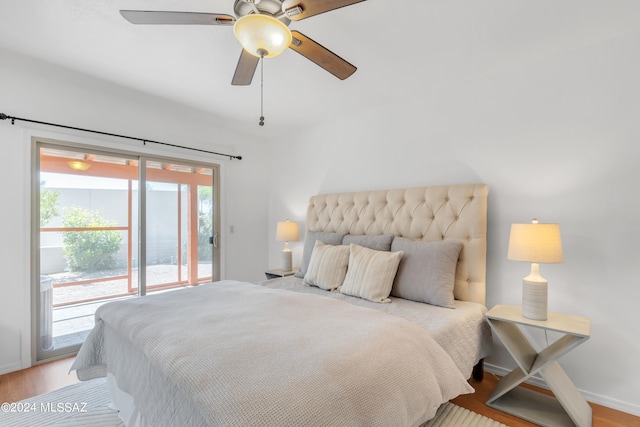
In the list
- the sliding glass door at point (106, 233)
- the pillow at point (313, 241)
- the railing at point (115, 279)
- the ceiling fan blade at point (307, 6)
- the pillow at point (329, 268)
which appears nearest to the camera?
the ceiling fan blade at point (307, 6)

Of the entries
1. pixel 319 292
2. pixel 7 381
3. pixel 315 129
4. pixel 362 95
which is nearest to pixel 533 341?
pixel 319 292

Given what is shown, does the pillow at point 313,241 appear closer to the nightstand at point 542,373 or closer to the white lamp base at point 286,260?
the white lamp base at point 286,260

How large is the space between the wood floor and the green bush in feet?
2.86

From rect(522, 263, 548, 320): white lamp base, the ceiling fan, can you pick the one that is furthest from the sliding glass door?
rect(522, 263, 548, 320): white lamp base

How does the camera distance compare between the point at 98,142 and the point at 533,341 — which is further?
the point at 98,142

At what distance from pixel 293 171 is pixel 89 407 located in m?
3.05

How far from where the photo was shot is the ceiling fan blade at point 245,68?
5.61 ft

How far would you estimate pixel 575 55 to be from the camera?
212cm

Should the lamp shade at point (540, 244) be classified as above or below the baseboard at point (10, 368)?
above

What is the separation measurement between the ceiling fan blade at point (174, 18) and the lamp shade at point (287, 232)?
100 inches

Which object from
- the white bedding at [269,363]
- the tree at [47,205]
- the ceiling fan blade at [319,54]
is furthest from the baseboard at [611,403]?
the tree at [47,205]

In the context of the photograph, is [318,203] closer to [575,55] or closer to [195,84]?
[195,84]

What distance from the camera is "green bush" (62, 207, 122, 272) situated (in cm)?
285

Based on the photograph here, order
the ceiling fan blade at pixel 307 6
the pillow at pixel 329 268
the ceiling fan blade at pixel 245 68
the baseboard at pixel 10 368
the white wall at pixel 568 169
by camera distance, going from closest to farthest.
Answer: the ceiling fan blade at pixel 307 6
the ceiling fan blade at pixel 245 68
the white wall at pixel 568 169
the baseboard at pixel 10 368
the pillow at pixel 329 268
